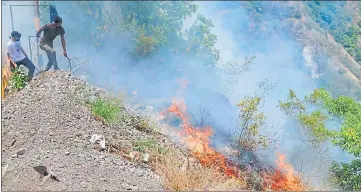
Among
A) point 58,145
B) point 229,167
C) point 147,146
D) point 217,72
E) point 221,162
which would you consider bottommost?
point 229,167

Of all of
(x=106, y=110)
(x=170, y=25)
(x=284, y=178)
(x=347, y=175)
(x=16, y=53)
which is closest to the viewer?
(x=347, y=175)

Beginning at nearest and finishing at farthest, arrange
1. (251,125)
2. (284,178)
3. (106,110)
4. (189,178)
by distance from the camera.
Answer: (189,178) < (284,178) < (251,125) < (106,110)

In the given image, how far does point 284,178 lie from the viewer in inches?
301

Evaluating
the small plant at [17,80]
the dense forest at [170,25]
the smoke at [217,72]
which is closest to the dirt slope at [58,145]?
the small plant at [17,80]

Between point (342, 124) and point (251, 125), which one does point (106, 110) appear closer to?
point (251, 125)

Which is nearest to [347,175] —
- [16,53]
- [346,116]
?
[346,116]

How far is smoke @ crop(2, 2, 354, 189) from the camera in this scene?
10.6 meters

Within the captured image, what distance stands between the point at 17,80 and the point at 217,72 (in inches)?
305

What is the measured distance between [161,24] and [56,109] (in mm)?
10226

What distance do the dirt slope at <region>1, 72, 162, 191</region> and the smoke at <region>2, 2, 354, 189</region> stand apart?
3.29 metres

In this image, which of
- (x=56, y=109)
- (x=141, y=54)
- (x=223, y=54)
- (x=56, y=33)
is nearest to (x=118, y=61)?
(x=141, y=54)

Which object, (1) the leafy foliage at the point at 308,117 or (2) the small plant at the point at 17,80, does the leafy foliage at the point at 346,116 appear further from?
(2) the small plant at the point at 17,80

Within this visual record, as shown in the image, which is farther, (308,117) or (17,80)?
(17,80)

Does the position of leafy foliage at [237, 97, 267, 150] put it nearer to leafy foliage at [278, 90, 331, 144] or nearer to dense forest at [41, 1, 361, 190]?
leafy foliage at [278, 90, 331, 144]
